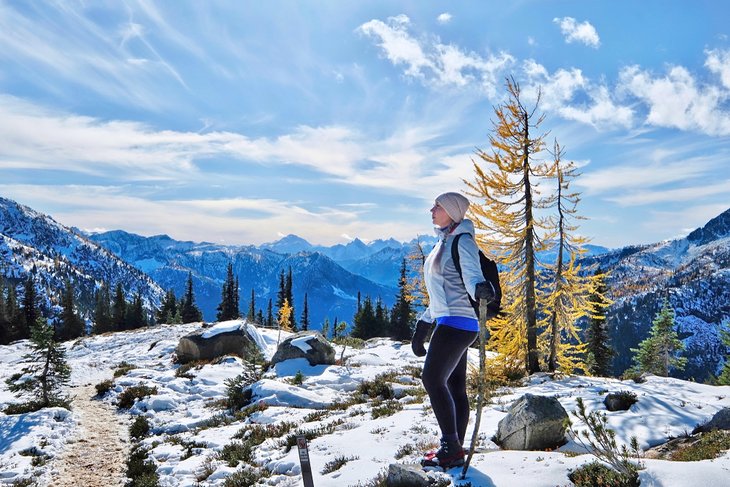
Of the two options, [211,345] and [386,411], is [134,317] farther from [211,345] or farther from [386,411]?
[386,411]

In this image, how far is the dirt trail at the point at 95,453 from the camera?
8010 millimetres

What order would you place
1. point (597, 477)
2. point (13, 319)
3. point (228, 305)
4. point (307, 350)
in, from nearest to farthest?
point (597, 477) < point (307, 350) < point (13, 319) < point (228, 305)

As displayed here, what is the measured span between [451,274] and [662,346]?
134ft

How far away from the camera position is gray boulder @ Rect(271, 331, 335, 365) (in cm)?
2147

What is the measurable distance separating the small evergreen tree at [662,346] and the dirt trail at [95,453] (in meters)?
37.2

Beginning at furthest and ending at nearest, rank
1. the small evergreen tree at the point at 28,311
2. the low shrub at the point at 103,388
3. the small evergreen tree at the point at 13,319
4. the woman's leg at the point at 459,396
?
the small evergreen tree at the point at 28,311
the small evergreen tree at the point at 13,319
the low shrub at the point at 103,388
the woman's leg at the point at 459,396

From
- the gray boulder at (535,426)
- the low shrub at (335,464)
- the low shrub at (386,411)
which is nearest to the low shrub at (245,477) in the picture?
the low shrub at (335,464)

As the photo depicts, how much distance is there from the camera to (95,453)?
956 cm

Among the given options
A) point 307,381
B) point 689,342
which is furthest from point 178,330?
point 689,342

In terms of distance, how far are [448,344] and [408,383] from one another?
11821mm

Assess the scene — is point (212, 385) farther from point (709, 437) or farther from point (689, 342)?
point (689, 342)

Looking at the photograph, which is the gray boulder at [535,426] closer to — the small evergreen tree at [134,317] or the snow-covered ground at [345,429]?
the snow-covered ground at [345,429]

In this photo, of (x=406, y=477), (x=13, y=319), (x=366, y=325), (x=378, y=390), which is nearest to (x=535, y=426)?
(x=406, y=477)

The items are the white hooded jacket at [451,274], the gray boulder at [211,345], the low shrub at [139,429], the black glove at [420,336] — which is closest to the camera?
the white hooded jacket at [451,274]
